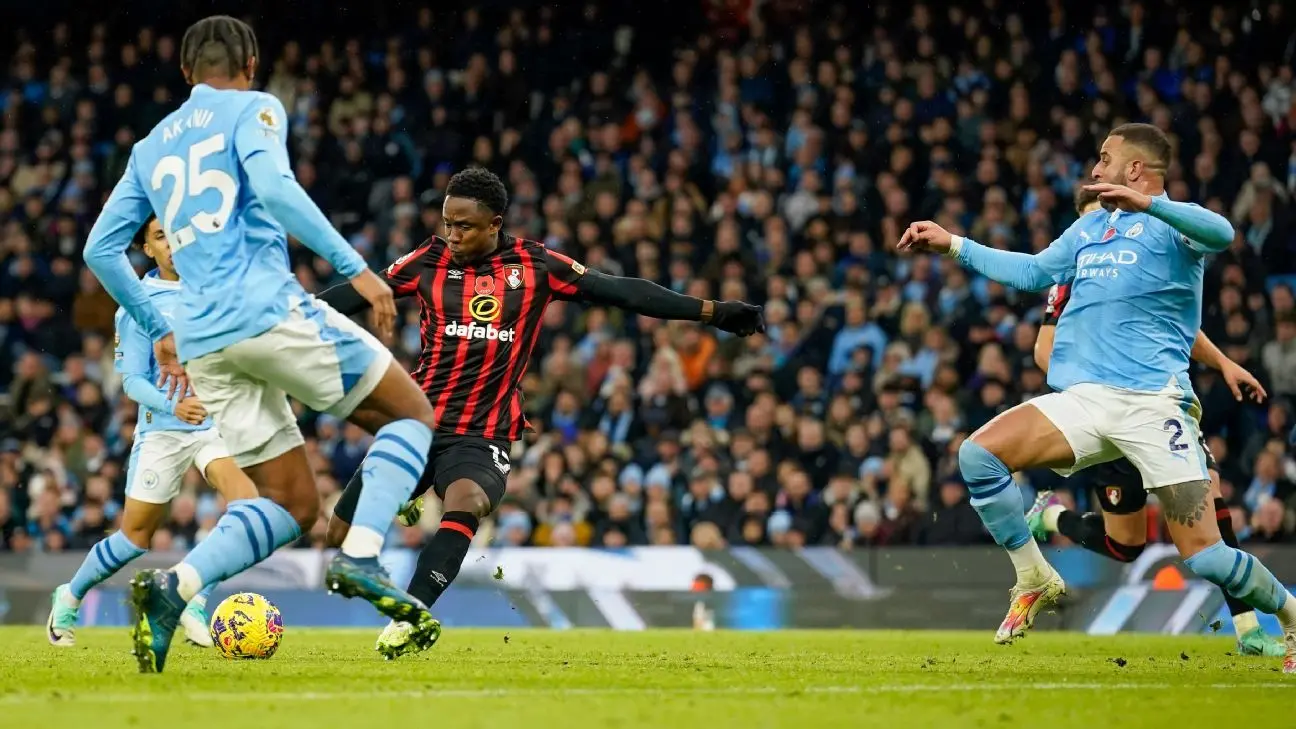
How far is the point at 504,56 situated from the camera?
19906mm

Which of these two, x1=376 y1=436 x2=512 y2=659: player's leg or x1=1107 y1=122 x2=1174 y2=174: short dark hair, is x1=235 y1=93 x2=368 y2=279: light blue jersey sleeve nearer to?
x1=376 y1=436 x2=512 y2=659: player's leg

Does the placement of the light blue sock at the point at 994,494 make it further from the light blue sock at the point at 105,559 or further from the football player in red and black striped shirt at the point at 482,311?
the light blue sock at the point at 105,559

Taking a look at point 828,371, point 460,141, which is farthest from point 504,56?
point 828,371

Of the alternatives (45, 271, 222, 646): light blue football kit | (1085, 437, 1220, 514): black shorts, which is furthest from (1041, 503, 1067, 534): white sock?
(45, 271, 222, 646): light blue football kit

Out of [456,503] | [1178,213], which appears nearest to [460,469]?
[456,503]

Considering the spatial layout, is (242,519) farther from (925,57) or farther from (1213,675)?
(925,57)

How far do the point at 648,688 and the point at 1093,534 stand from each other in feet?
14.3

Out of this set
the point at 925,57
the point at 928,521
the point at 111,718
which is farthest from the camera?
the point at 925,57

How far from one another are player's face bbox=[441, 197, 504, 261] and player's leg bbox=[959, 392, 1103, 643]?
2459 millimetres

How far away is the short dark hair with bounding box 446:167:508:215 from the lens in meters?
8.05

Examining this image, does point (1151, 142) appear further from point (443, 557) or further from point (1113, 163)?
point (443, 557)

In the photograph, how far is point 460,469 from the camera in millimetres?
7863

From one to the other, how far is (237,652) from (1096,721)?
162 inches

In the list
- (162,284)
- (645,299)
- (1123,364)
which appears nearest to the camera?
(1123,364)
